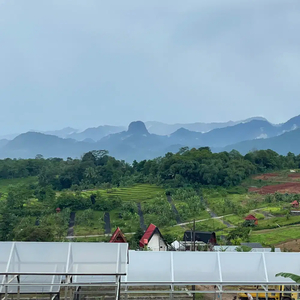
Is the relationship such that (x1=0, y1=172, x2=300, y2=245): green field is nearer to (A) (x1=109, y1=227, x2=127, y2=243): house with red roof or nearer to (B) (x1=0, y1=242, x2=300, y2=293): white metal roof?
(A) (x1=109, y1=227, x2=127, y2=243): house with red roof

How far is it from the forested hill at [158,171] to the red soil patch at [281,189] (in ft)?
9.99

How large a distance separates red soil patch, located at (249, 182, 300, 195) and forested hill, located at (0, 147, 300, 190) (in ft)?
9.99

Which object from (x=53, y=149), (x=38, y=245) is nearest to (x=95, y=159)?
(x=38, y=245)

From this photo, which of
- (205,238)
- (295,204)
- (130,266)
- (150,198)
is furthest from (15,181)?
(130,266)

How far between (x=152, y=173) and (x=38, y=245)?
30.7 metres

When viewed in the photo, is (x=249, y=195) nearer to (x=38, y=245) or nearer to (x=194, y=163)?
(x=194, y=163)

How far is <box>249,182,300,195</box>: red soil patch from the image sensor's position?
2851cm

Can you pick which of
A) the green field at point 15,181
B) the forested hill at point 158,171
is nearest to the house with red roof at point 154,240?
the forested hill at point 158,171

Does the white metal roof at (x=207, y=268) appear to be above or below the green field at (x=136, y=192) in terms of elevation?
below

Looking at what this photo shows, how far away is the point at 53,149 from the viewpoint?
184875 millimetres

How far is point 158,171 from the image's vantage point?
117 ft

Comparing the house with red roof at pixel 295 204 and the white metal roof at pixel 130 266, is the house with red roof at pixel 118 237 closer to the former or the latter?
the white metal roof at pixel 130 266

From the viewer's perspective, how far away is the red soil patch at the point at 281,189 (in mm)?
28513

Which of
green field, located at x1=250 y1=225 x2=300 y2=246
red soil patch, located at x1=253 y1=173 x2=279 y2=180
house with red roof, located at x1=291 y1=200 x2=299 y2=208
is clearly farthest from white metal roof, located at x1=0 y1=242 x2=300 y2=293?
red soil patch, located at x1=253 y1=173 x2=279 y2=180
